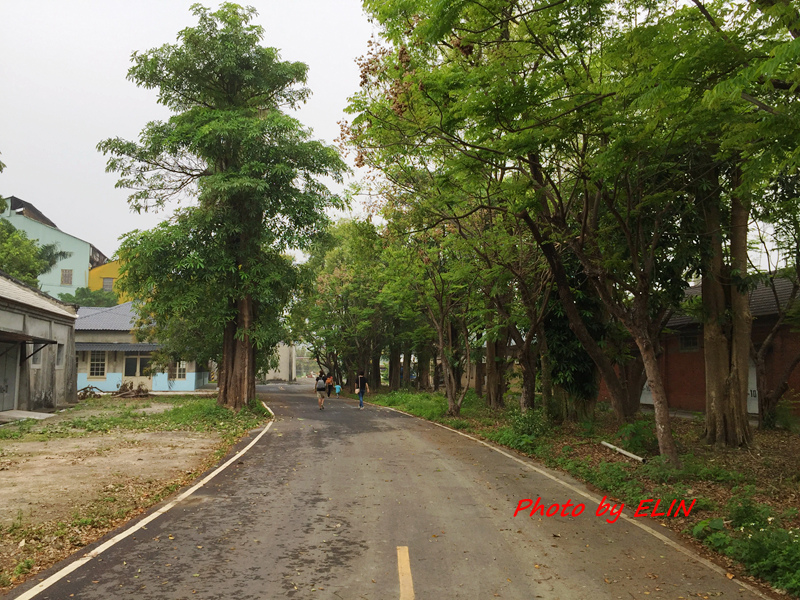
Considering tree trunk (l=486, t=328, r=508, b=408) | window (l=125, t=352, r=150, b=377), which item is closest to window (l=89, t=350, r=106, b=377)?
window (l=125, t=352, r=150, b=377)

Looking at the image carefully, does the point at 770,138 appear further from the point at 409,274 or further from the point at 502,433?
the point at 409,274

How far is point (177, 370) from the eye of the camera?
4719 cm

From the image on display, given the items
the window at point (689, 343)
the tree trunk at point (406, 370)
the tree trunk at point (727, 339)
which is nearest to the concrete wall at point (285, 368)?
the tree trunk at point (406, 370)

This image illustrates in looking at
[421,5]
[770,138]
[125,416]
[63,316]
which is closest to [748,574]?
[770,138]

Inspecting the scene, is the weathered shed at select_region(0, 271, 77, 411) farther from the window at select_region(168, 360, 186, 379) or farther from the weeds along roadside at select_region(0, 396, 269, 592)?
the window at select_region(168, 360, 186, 379)

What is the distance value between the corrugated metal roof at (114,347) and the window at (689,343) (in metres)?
34.7

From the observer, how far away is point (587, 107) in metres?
10.2

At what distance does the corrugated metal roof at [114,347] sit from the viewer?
44375 millimetres

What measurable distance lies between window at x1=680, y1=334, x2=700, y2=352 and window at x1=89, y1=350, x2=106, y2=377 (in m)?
39.2

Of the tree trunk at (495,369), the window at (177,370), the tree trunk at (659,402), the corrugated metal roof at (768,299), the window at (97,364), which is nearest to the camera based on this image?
the tree trunk at (659,402)

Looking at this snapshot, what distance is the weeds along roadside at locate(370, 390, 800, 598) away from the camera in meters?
6.60

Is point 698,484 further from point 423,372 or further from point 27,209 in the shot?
point 27,209

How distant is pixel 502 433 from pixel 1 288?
20224 mm

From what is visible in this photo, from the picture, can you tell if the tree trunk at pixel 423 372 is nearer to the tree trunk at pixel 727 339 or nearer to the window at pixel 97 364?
the window at pixel 97 364
